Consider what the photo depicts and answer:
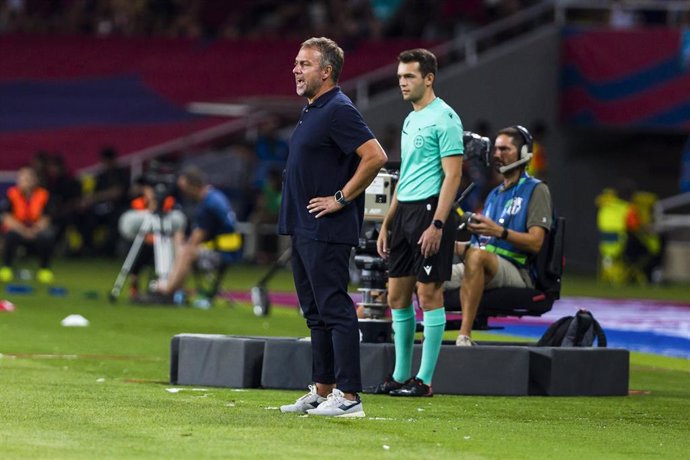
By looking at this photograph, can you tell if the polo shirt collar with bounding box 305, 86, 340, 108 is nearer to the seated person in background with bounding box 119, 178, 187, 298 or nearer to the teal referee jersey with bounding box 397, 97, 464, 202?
the teal referee jersey with bounding box 397, 97, 464, 202

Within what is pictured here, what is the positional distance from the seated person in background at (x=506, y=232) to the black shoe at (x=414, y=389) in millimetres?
928

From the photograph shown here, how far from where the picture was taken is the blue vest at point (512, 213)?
1275 cm

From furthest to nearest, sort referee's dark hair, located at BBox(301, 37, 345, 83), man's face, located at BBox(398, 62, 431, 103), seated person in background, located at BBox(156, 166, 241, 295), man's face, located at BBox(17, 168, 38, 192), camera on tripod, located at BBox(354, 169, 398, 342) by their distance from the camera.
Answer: man's face, located at BBox(17, 168, 38, 192)
seated person in background, located at BBox(156, 166, 241, 295)
camera on tripod, located at BBox(354, 169, 398, 342)
man's face, located at BBox(398, 62, 431, 103)
referee's dark hair, located at BBox(301, 37, 345, 83)

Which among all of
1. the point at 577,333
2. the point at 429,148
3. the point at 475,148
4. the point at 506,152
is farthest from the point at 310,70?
the point at 577,333

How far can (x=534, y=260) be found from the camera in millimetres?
12836

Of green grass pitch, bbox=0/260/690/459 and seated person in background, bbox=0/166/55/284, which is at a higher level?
seated person in background, bbox=0/166/55/284

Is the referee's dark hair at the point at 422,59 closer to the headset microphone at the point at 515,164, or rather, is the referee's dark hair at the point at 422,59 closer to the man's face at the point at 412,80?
the man's face at the point at 412,80

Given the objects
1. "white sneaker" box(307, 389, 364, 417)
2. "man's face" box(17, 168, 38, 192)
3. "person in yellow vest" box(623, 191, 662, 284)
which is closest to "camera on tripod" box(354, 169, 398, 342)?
"white sneaker" box(307, 389, 364, 417)

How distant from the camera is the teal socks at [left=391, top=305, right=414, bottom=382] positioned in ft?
37.2

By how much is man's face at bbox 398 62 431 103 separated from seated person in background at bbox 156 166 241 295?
9.78 m

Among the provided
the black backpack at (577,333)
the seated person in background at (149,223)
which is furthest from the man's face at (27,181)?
the black backpack at (577,333)

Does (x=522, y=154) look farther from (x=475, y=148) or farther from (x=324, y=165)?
(x=324, y=165)

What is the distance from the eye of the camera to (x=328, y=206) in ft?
32.1

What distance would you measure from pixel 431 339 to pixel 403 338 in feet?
0.70
